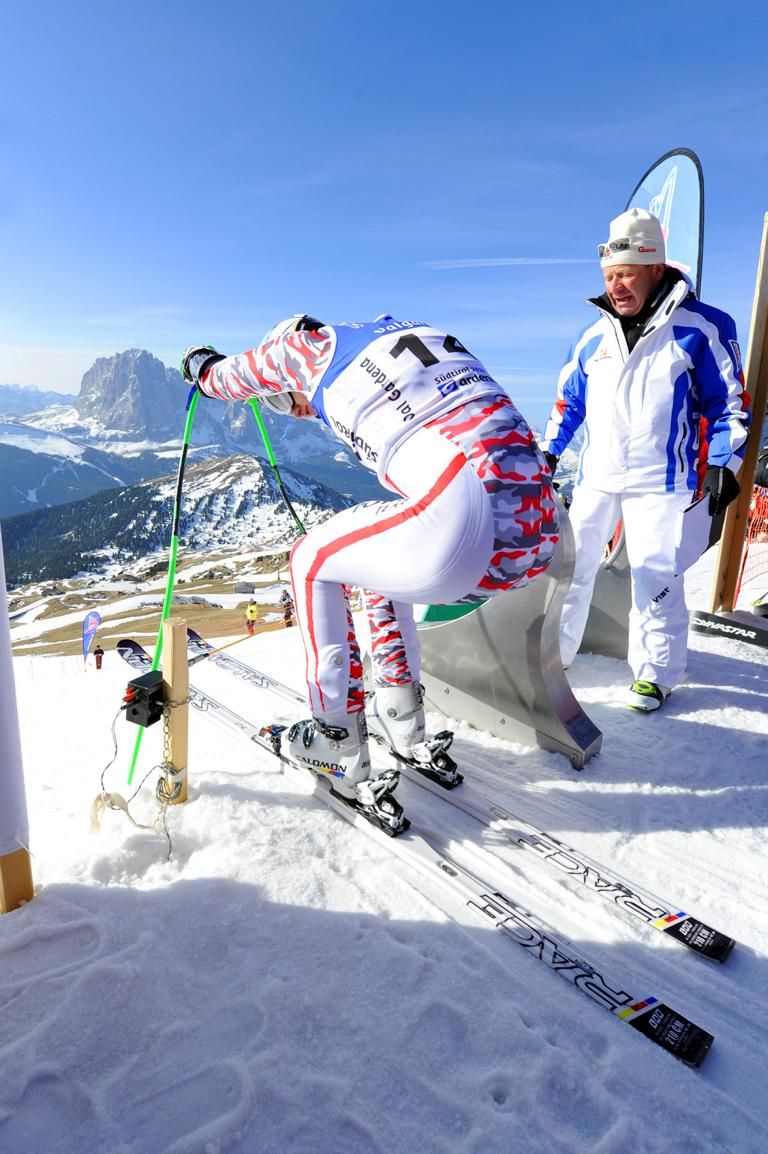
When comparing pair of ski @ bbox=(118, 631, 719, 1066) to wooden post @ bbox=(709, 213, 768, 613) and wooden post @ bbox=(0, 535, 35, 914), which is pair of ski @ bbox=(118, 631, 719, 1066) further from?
wooden post @ bbox=(709, 213, 768, 613)

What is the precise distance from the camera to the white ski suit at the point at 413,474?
2461 mm

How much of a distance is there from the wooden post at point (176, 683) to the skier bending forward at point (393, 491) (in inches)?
21.3

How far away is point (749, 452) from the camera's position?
577 cm

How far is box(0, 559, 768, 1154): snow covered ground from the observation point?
1.69 metres

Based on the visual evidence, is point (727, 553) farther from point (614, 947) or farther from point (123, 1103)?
point (123, 1103)

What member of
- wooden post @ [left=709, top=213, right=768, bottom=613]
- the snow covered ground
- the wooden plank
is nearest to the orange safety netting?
wooden post @ [left=709, top=213, right=768, bottom=613]

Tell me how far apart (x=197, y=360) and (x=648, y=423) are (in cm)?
291

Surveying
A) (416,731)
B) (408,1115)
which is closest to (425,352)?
(416,731)

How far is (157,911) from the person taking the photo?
2295mm

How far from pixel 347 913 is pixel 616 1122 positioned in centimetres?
104

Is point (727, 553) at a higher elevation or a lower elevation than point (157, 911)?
higher

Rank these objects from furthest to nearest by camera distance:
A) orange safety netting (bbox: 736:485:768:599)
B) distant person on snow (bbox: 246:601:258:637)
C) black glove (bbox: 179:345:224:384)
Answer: orange safety netting (bbox: 736:485:768:599), distant person on snow (bbox: 246:601:258:637), black glove (bbox: 179:345:224:384)

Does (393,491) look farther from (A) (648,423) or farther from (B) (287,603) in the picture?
(B) (287,603)

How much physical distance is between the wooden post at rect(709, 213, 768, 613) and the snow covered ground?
Answer: 3337 millimetres
